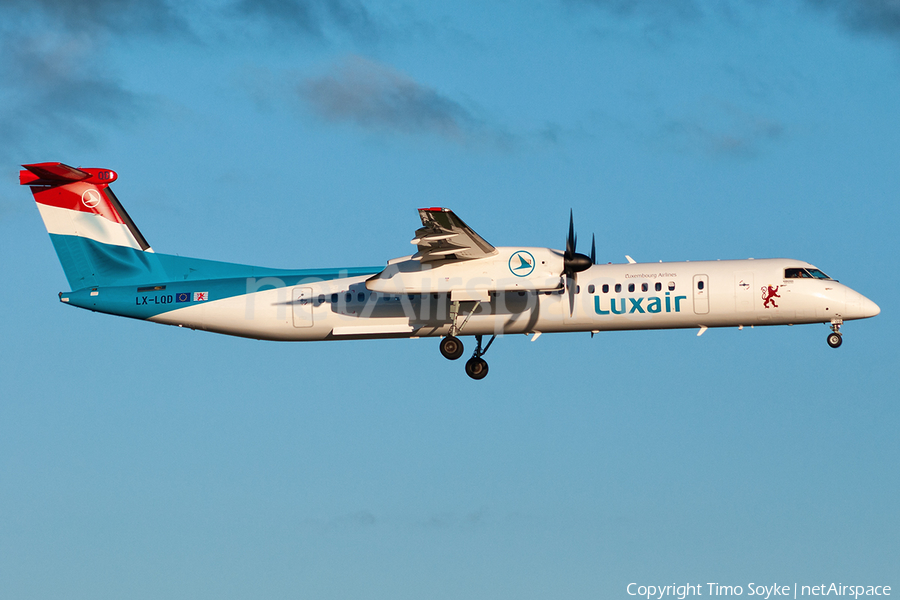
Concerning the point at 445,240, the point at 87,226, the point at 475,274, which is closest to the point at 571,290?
the point at 475,274

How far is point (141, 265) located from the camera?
2998 centimetres

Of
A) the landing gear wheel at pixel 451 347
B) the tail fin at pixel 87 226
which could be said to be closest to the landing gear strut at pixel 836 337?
the landing gear wheel at pixel 451 347

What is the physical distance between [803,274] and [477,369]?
8742mm

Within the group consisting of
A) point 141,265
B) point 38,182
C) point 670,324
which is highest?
point 38,182

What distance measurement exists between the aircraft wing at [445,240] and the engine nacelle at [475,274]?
0.74 feet

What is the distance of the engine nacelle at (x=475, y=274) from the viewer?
26422 millimetres

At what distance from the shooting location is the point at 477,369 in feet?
94.3

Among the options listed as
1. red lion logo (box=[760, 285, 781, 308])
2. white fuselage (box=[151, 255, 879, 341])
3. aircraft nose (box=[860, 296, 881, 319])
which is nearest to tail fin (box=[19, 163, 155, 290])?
white fuselage (box=[151, 255, 879, 341])

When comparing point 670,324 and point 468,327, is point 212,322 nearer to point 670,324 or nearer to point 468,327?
point 468,327

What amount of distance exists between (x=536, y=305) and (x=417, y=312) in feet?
10.3

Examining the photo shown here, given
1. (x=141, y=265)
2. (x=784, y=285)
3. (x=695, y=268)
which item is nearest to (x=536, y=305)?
(x=695, y=268)

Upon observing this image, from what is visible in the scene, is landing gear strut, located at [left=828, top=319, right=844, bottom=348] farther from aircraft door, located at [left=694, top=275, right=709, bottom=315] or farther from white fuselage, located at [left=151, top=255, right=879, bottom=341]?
aircraft door, located at [left=694, top=275, right=709, bottom=315]

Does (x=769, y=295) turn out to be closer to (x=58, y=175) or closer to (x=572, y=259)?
(x=572, y=259)

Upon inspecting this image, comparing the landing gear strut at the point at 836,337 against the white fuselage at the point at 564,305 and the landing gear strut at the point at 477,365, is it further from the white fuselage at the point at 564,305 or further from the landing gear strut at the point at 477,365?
the landing gear strut at the point at 477,365
